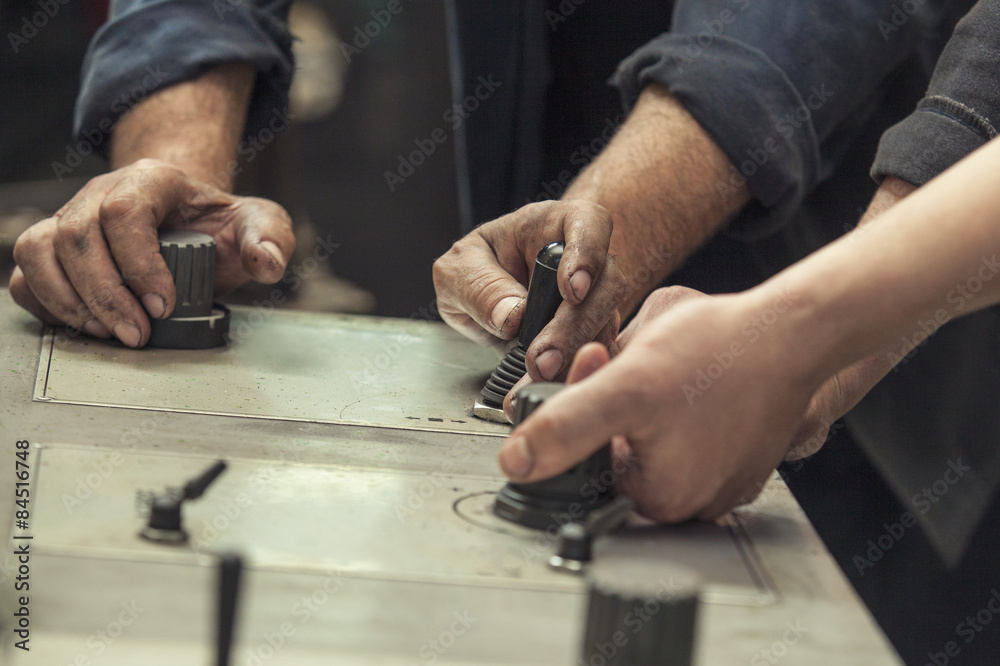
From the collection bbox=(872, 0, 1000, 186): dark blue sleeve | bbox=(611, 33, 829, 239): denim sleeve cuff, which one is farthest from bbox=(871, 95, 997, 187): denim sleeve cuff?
bbox=(611, 33, 829, 239): denim sleeve cuff

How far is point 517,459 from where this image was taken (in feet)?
1.70

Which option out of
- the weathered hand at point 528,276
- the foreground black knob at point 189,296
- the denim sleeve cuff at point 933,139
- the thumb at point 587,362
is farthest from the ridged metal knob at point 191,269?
the denim sleeve cuff at point 933,139

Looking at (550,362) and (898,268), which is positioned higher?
(898,268)

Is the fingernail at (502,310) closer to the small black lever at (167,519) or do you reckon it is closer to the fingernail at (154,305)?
the fingernail at (154,305)

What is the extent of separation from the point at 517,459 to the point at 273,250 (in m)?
0.57

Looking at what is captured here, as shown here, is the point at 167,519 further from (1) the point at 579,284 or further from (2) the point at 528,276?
(2) the point at 528,276

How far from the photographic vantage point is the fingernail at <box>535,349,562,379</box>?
0.78 meters

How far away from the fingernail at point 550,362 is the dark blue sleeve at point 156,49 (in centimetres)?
73

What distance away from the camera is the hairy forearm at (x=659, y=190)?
1229 mm

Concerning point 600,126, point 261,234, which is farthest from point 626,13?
point 261,234

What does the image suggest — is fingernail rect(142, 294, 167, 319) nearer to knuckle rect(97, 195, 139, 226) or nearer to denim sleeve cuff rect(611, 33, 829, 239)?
knuckle rect(97, 195, 139, 226)

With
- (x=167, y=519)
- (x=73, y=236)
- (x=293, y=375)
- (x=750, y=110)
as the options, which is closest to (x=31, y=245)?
(x=73, y=236)

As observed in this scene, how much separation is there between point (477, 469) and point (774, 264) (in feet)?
3.02

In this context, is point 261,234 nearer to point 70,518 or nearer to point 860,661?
point 70,518
